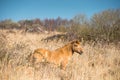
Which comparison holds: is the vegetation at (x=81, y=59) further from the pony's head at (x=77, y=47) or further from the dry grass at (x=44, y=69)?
the pony's head at (x=77, y=47)

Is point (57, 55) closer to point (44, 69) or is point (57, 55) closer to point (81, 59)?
point (81, 59)

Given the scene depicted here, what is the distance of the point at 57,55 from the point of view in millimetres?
8281

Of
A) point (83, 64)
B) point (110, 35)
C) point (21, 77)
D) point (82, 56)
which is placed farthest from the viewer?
point (110, 35)

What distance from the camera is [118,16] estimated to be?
651 inches

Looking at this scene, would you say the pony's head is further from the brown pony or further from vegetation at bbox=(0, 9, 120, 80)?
vegetation at bbox=(0, 9, 120, 80)

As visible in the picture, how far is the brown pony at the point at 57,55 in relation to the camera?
7.58 meters

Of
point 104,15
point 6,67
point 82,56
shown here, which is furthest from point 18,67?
point 104,15

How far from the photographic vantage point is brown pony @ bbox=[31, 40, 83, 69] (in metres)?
7.58

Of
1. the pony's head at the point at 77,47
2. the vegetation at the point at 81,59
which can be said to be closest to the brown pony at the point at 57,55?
the pony's head at the point at 77,47

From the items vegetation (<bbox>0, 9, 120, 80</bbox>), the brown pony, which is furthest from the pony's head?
vegetation (<bbox>0, 9, 120, 80</bbox>)

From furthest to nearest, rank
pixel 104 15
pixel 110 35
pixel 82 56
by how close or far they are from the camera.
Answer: pixel 104 15
pixel 110 35
pixel 82 56

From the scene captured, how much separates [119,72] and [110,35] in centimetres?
950

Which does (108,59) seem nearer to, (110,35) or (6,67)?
(6,67)

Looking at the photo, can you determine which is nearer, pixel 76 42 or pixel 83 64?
pixel 83 64
